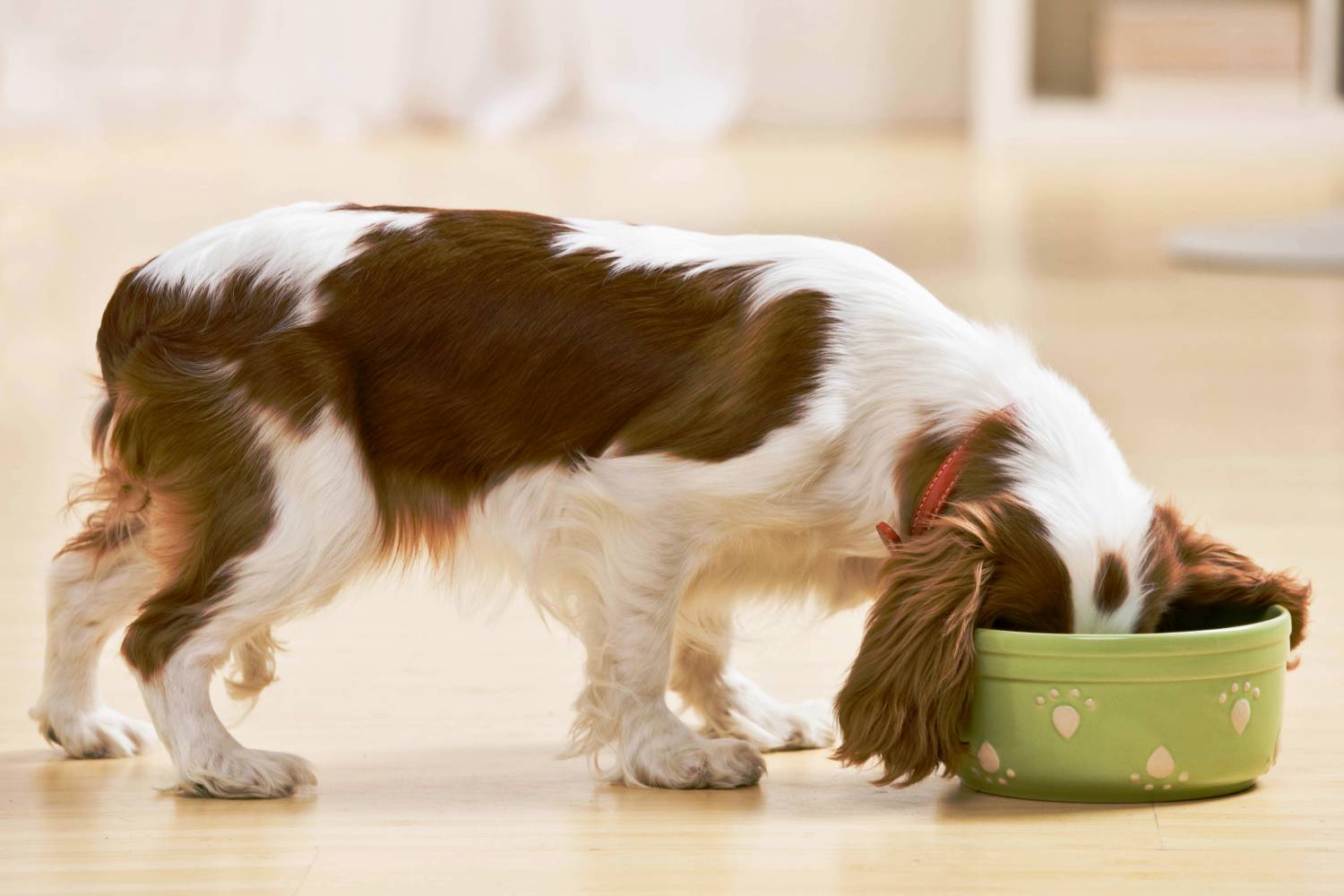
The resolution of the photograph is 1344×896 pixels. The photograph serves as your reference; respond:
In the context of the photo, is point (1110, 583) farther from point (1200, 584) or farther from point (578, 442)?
point (578, 442)

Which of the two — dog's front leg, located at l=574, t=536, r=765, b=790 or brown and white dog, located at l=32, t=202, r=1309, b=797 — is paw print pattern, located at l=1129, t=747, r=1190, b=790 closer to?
brown and white dog, located at l=32, t=202, r=1309, b=797

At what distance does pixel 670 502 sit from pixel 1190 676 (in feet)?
1.65

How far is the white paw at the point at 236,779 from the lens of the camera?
201cm

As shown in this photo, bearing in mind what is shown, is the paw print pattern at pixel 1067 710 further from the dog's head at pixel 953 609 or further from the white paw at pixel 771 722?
the white paw at pixel 771 722

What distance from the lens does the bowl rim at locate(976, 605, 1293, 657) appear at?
5.99 ft

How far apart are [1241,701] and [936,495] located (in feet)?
1.07

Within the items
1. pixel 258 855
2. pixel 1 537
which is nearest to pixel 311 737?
pixel 258 855

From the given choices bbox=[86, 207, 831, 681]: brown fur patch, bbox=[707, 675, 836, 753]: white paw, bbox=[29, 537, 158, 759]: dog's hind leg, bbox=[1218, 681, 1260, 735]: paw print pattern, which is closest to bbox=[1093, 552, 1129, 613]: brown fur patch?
bbox=[1218, 681, 1260, 735]: paw print pattern

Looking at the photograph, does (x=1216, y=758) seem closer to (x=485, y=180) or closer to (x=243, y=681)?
(x=243, y=681)

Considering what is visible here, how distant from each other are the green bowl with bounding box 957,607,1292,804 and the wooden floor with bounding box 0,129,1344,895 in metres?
0.03

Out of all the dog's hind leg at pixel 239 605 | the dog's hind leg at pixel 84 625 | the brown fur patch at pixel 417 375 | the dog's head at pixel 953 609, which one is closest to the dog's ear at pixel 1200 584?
the dog's head at pixel 953 609

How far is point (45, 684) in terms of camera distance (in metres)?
2.19

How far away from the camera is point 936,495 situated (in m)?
1.96

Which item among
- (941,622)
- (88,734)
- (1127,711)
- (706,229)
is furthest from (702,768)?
(706,229)
